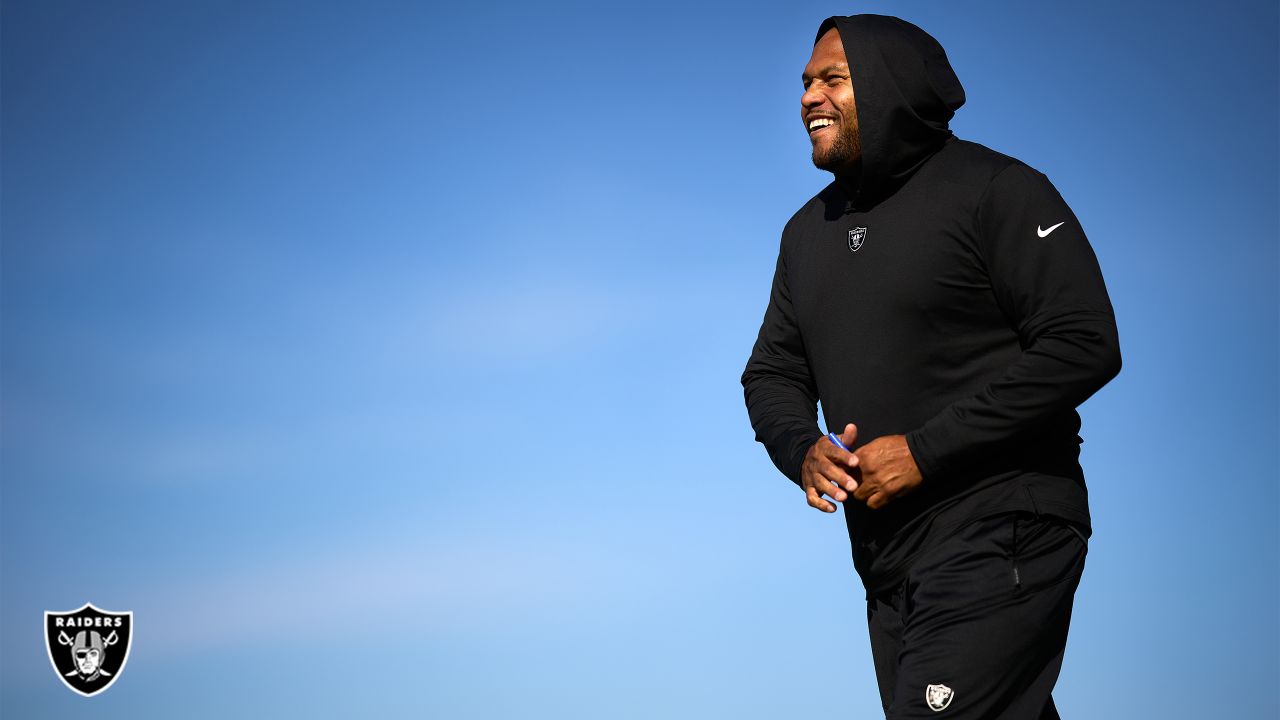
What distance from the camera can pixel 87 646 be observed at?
1427 cm

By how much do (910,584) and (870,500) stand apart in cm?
32

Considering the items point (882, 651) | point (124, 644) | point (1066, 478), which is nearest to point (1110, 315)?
point (1066, 478)

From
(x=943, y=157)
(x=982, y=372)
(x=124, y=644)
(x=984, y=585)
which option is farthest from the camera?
(x=124, y=644)

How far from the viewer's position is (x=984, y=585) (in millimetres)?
3070

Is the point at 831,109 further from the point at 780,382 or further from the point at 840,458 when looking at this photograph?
the point at 840,458

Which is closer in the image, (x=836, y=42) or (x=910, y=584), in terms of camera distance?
(x=910, y=584)

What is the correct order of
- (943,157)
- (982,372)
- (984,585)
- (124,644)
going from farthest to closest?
(124,644) → (943,157) → (982,372) → (984,585)

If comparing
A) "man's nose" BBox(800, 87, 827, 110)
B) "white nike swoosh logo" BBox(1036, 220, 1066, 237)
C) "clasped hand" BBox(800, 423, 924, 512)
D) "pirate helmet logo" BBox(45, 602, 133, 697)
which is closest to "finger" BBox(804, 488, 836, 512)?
"clasped hand" BBox(800, 423, 924, 512)

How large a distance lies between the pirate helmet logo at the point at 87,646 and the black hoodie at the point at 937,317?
42.0 ft

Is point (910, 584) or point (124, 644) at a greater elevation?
point (124, 644)

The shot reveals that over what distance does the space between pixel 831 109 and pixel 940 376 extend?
0.94 metres

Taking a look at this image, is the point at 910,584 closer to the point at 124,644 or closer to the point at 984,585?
the point at 984,585

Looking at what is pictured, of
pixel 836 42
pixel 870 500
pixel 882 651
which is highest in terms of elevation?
pixel 836 42

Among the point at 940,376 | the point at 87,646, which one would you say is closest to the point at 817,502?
the point at 940,376
